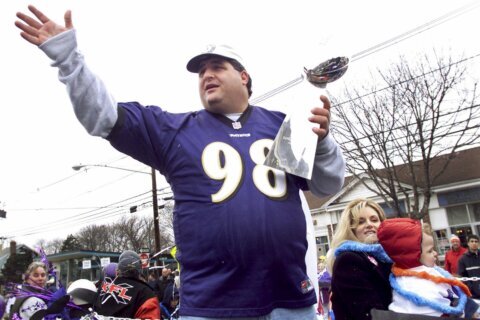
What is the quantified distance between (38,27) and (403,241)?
87.7 inches

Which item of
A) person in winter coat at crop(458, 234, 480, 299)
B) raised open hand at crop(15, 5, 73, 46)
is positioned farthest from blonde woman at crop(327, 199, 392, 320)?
person in winter coat at crop(458, 234, 480, 299)

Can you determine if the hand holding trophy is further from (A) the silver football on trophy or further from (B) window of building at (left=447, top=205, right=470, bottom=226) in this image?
(B) window of building at (left=447, top=205, right=470, bottom=226)

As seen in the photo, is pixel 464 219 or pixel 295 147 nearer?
pixel 295 147

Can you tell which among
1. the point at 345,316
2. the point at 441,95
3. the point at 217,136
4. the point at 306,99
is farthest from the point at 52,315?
the point at 441,95

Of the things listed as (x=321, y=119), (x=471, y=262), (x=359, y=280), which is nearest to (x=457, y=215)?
(x=471, y=262)

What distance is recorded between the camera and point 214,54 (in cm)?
226

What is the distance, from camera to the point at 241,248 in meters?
1.76

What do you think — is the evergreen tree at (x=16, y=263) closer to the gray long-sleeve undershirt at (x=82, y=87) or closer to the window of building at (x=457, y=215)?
the window of building at (x=457, y=215)

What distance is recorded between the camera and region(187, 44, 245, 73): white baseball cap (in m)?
2.26

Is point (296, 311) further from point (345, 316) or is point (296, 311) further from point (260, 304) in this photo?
point (345, 316)

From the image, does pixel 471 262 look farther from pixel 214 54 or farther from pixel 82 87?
pixel 82 87

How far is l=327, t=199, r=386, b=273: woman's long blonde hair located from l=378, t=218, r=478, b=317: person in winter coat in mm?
579

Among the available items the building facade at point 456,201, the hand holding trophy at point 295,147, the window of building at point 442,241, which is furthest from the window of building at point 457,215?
the hand holding trophy at point 295,147

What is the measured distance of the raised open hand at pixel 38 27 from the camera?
177cm
